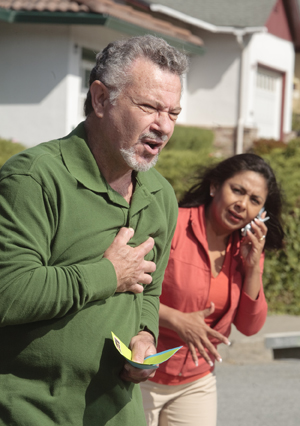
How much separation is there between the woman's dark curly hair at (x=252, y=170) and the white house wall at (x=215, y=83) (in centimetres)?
1513

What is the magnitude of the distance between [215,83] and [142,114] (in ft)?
56.7

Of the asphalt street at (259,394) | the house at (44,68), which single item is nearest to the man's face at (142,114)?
the asphalt street at (259,394)

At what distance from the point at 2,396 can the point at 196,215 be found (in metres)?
1.89

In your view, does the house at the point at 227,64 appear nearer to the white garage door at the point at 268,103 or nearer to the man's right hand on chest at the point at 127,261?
the white garage door at the point at 268,103

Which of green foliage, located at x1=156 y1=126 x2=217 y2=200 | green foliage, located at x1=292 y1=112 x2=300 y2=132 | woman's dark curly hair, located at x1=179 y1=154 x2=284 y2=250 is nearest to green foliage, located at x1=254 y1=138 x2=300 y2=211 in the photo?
green foliage, located at x1=156 y1=126 x2=217 y2=200

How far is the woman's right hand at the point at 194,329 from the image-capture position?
3.18 m

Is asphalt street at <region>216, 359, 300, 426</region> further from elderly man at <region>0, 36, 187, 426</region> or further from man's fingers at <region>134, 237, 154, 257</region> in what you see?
man's fingers at <region>134, 237, 154, 257</region>

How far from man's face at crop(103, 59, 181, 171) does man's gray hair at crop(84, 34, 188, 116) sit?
0.07 ft

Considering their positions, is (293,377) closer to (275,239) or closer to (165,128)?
(275,239)

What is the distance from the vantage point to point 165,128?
2178 millimetres

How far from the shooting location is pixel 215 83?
744 inches

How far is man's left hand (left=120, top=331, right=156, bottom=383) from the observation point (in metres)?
2.23

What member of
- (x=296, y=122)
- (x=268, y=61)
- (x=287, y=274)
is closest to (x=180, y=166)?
(x=287, y=274)

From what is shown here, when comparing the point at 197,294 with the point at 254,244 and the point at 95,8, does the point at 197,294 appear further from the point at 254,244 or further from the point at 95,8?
the point at 95,8
